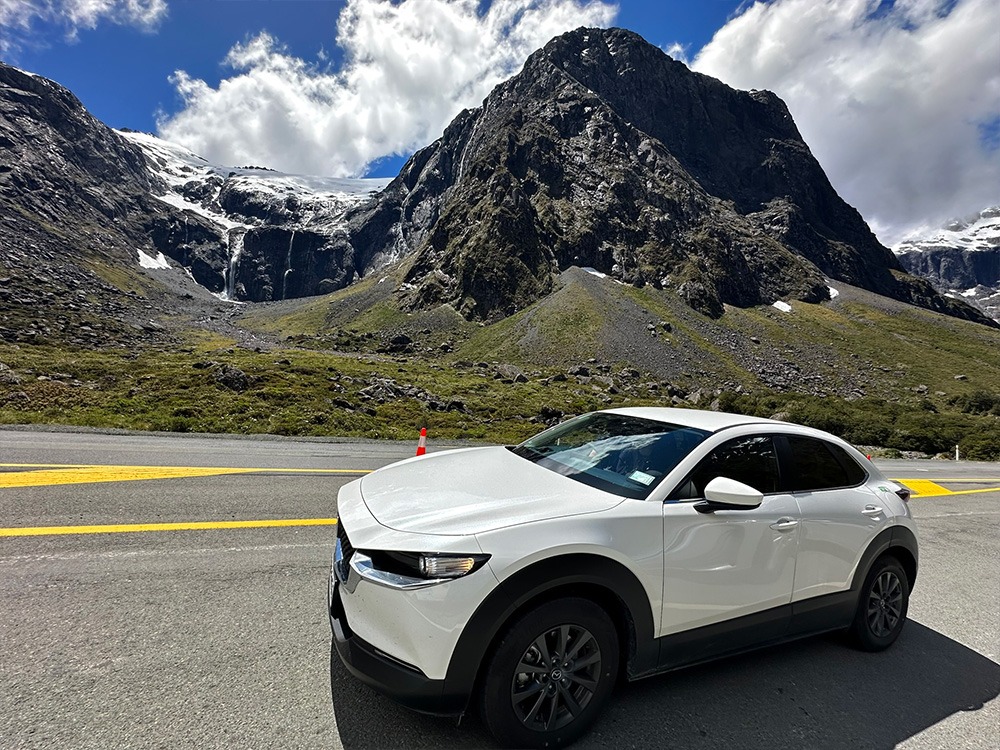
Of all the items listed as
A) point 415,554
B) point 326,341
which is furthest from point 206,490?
point 326,341

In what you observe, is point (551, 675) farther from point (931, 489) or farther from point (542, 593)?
point (931, 489)

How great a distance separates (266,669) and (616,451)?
2983 millimetres

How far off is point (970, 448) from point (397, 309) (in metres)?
98.8

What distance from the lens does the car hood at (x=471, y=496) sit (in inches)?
116

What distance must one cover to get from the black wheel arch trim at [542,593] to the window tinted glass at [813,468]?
179 cm

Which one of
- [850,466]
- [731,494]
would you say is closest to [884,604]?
[850,466]

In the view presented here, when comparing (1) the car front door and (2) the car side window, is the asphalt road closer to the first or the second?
(1) the car front door

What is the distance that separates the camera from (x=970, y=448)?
108ft

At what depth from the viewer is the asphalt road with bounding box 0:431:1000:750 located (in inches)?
111

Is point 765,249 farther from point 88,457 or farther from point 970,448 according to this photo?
point 88,457

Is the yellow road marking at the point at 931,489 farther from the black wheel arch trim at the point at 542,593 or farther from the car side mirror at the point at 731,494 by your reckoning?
the black wheel arch trim at the point at 542,593

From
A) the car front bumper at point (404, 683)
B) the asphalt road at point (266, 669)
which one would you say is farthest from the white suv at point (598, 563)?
the asphalt road at point (266, 669)

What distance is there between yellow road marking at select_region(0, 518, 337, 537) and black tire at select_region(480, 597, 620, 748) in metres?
4.36

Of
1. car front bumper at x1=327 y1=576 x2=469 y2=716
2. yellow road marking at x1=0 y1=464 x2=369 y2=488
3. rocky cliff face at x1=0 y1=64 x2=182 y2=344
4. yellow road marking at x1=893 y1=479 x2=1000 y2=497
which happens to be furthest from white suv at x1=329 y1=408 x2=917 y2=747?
rocky cliff face at x1=0 y1=64 x2=182 y2=344
